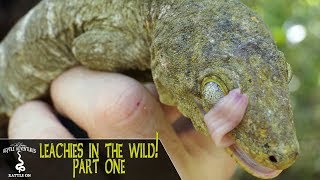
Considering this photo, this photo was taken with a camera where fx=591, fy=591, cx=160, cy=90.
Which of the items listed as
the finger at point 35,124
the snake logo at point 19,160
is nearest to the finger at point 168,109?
the finger at point 35,124

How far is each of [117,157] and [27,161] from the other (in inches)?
11.7

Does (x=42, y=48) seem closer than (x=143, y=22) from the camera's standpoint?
No

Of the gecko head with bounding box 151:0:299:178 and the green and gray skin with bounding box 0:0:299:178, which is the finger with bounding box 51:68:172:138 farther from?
the gecko head with bounding box 151:0:299:178

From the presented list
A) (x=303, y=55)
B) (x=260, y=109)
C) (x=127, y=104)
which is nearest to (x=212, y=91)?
(x=260, y=109)

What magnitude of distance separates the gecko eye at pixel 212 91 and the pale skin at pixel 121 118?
38 cm

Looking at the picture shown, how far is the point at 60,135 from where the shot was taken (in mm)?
1753

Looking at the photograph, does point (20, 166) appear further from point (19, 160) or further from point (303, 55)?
point (303, 55)

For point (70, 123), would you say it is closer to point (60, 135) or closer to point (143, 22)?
point (60, 135)

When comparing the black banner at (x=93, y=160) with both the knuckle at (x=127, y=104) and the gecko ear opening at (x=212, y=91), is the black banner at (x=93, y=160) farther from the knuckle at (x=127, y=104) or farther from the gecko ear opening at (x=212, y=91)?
the gecko ear opening at (x=212, y=91)

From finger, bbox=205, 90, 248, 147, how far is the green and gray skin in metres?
0.01

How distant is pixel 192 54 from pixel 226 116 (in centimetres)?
18

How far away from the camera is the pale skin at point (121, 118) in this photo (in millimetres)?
1623

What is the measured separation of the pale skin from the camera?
162cm

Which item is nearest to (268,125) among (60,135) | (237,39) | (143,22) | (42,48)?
(237,39)
